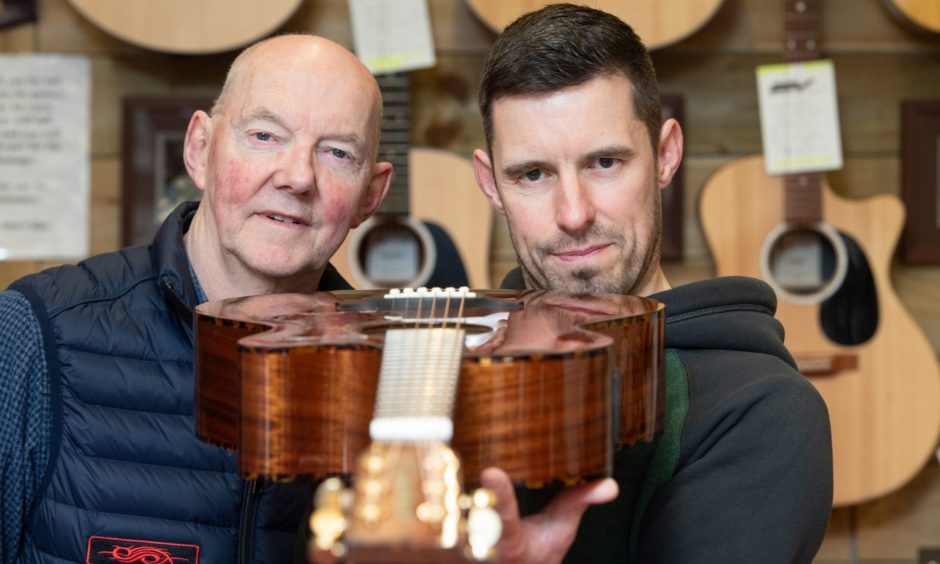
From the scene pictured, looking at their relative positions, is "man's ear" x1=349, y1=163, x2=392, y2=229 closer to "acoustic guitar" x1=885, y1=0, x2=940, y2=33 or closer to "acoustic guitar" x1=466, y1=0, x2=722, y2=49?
"acoustic guitar" x1=466, y1=0, x2=722, y2=49

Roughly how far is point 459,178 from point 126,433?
4.22 feet

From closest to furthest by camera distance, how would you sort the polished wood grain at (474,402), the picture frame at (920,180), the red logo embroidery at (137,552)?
the polished wood grain at (474,402) → the red logo embroidery at (137,552) → the picture frame at (920,180)

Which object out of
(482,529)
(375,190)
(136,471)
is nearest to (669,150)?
(375,190)

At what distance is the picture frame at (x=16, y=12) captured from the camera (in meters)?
2.52

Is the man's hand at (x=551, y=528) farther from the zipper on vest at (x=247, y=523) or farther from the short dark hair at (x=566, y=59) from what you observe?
the short dark hair at (x=566, y=59)

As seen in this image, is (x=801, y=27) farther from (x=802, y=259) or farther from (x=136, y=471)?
(x=136, y=471)

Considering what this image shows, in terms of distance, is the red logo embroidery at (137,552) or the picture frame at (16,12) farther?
the picture frame at (16,12)

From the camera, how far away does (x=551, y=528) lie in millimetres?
899

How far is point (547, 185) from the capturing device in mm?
1367

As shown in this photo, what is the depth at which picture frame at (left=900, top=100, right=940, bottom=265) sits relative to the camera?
258cm

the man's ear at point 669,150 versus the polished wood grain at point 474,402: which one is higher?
the man's ear at point 669,150

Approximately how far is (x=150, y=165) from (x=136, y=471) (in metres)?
1.35

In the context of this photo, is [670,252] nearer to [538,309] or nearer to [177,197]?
[177,197]

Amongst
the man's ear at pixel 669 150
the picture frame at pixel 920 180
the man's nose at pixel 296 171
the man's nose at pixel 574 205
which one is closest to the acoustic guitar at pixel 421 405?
the man's nose at pixel 574 205
